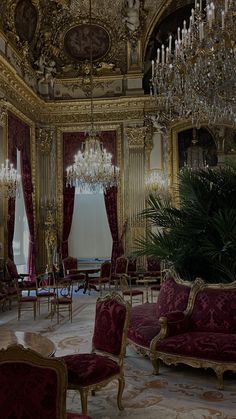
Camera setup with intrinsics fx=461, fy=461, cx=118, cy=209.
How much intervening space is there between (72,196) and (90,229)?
104cm

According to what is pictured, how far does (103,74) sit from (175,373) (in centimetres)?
915

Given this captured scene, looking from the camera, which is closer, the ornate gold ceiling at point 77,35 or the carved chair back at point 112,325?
the carved chair back at point 112,325

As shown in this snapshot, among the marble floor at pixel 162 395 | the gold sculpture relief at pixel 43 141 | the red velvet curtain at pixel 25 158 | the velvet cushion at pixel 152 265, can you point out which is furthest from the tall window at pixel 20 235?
the marble floor at pixel 162 395

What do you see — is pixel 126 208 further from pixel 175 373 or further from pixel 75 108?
pixel 175 373

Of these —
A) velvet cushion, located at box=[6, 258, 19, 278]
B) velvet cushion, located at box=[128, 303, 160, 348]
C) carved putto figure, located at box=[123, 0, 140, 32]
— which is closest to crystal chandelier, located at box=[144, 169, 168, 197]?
carved putto figure, located at box=[123, 0, 140, 32]

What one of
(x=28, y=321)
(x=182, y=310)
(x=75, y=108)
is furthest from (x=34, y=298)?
(x=75, y=108)

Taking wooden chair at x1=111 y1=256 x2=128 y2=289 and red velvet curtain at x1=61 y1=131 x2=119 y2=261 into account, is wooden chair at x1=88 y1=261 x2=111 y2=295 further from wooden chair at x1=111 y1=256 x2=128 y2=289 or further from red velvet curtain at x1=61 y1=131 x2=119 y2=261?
red velvet curtain at x1=61 y1=131 x2=119 y2=261

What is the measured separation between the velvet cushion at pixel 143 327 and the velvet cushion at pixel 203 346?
219 mm

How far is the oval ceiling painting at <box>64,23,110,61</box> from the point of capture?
12070 millimetres

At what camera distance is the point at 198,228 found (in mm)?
5496

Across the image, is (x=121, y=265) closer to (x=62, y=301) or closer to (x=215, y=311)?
(x=62, y=301)

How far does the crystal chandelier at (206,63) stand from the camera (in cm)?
582

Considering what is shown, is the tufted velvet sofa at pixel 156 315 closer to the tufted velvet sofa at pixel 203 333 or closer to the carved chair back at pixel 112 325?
the tufted velvet sofa at pixel 203 333

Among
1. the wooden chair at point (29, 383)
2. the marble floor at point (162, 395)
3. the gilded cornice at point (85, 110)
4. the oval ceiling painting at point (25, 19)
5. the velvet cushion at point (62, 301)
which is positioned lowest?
the marble floor at point (162, 395)
